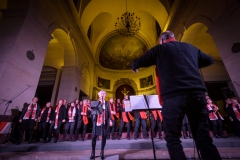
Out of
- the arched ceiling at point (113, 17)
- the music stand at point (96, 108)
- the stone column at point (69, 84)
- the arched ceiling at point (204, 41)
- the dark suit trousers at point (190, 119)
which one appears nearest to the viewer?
the dark suit trousers at point (190, 119)

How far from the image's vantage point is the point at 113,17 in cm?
1524

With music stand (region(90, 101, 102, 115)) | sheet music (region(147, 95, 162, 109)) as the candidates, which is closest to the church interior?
music stand (region(90, 101, 102, 115))

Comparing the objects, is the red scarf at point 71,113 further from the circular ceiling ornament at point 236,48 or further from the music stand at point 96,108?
the circular ceiling ornament at point 236,48

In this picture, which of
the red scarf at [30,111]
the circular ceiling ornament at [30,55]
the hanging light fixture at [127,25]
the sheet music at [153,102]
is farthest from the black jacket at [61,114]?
the hanging light fixture at [127,25]

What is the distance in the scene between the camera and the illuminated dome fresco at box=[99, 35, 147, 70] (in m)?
17.2

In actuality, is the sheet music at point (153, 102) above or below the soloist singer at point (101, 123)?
above

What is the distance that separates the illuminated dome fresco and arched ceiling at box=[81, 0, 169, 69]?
61cm

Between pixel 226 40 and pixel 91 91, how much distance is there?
12293mm

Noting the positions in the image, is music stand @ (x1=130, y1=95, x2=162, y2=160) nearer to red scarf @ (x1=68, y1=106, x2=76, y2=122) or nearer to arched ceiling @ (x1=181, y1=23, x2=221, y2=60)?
red scarf @ (x1=68, y1=106, x2=76, y2=122)

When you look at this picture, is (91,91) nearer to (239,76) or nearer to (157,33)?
(157,33)

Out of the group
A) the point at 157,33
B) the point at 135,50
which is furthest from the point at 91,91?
the point at 157,33

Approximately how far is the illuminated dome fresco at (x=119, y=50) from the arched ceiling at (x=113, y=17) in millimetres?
612

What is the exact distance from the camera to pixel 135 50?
1741 centimetres

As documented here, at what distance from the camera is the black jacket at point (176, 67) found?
1.22m
